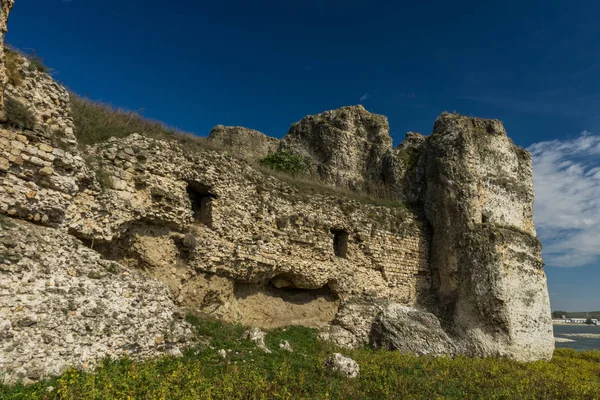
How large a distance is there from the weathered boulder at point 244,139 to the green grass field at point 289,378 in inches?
684

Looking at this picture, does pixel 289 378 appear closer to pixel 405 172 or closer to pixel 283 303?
pixel 283 303

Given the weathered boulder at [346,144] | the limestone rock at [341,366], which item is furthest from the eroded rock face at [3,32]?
the weathered boulder at [346,144]

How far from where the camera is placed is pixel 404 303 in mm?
15617

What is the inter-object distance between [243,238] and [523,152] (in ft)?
45.1

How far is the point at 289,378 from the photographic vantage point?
7.95 m

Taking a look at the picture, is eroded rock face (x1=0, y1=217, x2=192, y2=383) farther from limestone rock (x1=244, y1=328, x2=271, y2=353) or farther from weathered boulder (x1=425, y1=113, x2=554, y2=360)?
weathered boulder (x1=425, y1=113, x2=554, y2=360)

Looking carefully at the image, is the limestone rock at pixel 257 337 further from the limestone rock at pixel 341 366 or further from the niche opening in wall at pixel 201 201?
the niche opening in wall at pixel 201 201

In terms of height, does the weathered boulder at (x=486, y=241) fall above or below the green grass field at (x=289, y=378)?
above

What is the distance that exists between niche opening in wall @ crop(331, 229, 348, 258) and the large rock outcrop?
0.06 m

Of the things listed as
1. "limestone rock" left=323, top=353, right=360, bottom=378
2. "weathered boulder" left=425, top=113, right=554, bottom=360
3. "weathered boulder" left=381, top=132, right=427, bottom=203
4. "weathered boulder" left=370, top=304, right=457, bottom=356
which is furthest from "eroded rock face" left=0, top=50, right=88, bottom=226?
"weathered boulder" left=381, top=132, right=427, bottom=203

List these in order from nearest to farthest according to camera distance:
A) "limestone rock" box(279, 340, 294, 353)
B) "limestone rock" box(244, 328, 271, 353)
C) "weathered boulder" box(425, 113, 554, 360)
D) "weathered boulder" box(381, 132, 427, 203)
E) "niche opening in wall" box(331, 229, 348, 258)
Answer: "limestone rock" box(244, 328, 271, 353), "limestone rock" box(279, 340, 294, 353), "weathered boulder" box(425, 113, 554, 360), "niche opening in wall" box(331, 229, 348, 258), "weathered boulder" box(381, 132, 427, 203)

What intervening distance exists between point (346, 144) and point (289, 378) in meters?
16.5

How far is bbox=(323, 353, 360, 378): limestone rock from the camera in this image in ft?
29.5

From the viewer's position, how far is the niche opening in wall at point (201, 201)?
11.4 m
